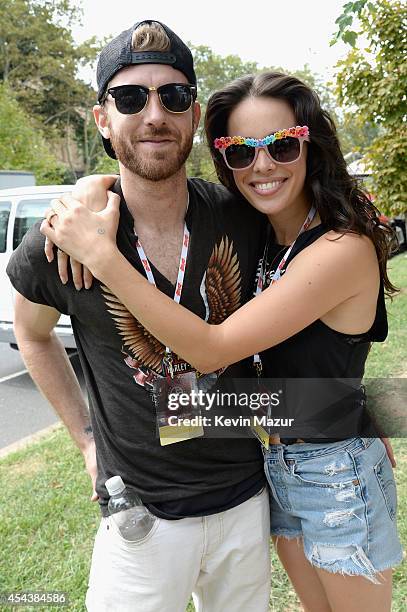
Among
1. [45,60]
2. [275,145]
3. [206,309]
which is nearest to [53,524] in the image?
[206,309]

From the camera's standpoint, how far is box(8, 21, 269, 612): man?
5.47 feet

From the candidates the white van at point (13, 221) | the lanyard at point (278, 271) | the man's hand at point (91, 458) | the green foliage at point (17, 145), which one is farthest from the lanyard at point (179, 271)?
the green foliage at point (17, 145)

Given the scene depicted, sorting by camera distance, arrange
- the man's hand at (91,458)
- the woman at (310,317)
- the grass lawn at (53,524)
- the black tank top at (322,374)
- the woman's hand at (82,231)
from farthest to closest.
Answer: the grass lawn at (53,524) → the man's hand at (91,458) → the black tank top at (322,374) → the woman at (310,317) → the woman's hand at (82,231)

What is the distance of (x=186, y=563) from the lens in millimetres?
1709

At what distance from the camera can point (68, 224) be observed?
1530mm

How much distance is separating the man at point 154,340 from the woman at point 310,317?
129 millimetres

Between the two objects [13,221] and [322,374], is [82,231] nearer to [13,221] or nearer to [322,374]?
[322,374]

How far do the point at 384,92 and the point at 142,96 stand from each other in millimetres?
6026

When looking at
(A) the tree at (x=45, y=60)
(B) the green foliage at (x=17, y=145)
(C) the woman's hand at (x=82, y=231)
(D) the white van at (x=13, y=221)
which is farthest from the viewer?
(A) the tree at (x=45, y=60)

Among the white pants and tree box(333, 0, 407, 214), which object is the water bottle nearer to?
the white pants

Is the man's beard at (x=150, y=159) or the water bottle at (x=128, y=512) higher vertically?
the man's beard at (x=150, y=159)

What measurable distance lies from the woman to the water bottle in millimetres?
432

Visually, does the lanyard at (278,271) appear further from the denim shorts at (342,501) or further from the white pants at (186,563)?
the white pants at (186,563)

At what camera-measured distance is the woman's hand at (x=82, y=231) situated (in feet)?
4.92
